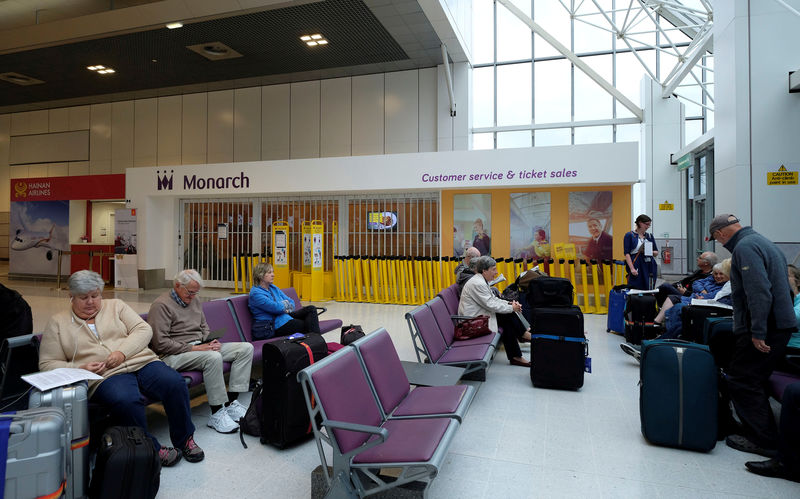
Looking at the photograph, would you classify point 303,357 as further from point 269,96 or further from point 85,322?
point 269,96

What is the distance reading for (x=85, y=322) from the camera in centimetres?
291

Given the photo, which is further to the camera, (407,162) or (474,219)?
(474,219)

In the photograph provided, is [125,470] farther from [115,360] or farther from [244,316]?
[244,316]

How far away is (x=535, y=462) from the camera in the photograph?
2922mm

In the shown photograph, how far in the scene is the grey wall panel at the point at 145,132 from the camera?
50.9ft

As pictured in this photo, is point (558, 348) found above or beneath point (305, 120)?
beneath

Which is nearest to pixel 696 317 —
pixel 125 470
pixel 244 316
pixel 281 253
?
pixel 244 316

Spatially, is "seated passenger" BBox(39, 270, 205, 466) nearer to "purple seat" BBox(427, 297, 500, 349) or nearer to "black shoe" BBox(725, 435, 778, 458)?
"purple seat" BBox(427, 297, 500, 349)

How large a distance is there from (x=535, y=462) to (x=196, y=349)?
2.55 meters

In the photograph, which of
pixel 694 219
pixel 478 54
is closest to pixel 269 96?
pixel 478 54

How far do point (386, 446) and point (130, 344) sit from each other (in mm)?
1896

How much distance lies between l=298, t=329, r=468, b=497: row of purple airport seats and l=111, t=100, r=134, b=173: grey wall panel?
16.2 metres

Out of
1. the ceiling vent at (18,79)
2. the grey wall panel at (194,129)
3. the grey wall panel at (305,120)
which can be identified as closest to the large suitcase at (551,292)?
the grey wall panel at (305,120)

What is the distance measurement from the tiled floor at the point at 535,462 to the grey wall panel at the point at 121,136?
14.6 metres
